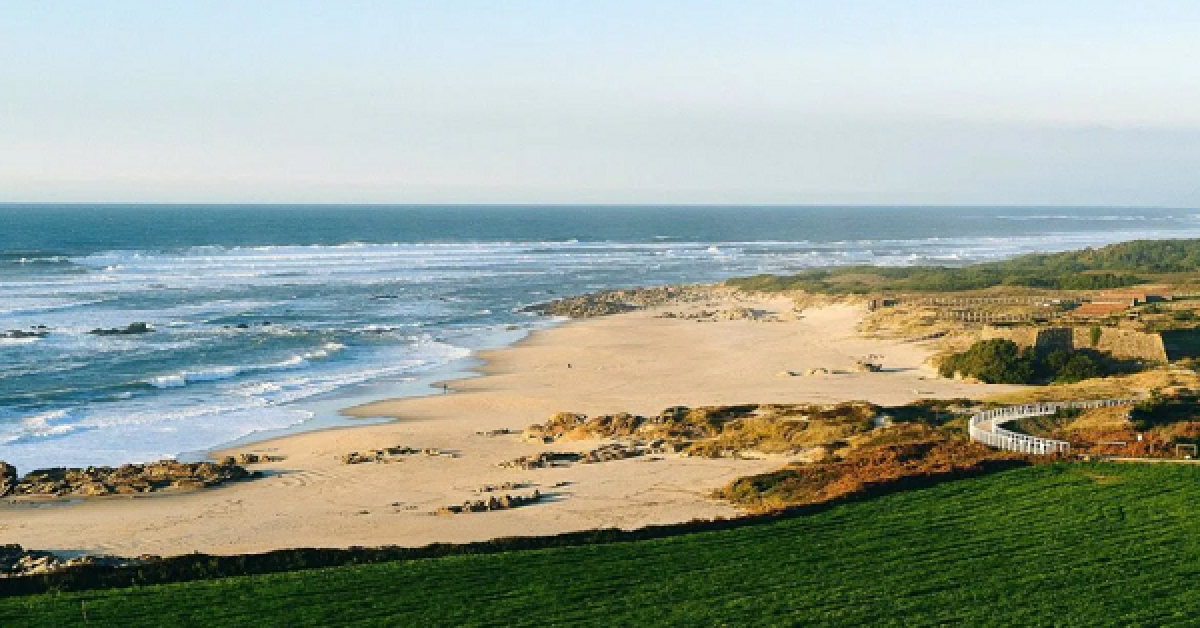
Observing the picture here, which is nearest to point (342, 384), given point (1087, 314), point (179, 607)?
point (179, 607)

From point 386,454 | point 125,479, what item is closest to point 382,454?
point 386,454

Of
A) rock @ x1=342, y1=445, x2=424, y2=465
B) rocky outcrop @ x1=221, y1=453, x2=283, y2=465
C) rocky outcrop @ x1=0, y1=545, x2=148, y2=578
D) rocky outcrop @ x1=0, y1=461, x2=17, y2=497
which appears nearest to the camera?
rocky outcrop @ x1=0, y1=545, x2=148, y2=578

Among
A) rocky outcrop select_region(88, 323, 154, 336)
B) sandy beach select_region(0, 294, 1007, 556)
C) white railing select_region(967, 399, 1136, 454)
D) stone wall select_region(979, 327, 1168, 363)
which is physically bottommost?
sandy beach select_region(0, 294, 1007, 556)

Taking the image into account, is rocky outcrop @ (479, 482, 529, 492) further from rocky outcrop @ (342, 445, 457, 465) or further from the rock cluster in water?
the rock cluster in water

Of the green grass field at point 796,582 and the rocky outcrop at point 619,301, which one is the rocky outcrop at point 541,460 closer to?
the green grass field at point 796,582

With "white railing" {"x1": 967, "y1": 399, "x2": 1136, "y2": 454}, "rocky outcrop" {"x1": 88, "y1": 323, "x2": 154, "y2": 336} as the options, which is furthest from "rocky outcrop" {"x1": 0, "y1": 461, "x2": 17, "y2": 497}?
"rocky outcrop" {"x1": 88, "y1": 323, "x2": 154, "y2": 336}
